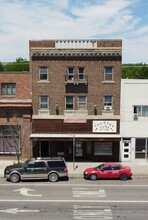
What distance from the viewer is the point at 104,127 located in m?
33.0

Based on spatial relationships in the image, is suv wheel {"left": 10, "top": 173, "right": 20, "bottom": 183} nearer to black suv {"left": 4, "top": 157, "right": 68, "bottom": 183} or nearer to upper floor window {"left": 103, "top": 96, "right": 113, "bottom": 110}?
black suv {"left": 4, "top": 157, "right": 68, "bottom": 183}

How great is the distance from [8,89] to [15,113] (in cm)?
260

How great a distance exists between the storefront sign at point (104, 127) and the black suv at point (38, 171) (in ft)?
26.1

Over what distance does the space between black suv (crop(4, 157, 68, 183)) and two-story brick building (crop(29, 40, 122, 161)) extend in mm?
6690

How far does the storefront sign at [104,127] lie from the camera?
1300 inches

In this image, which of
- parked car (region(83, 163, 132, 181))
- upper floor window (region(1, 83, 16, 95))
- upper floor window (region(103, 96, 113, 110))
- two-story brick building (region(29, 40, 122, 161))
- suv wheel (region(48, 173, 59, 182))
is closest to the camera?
suv wheel (region(48, 173, 59, 182))

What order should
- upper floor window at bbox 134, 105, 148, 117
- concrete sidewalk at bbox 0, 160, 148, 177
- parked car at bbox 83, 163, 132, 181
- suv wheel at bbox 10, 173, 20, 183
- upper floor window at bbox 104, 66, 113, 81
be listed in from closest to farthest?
suv wheel at bbox 10, 173, 20, 183
parked car at bbox 83, 163, 132, 181
concrete sidewalk at bbox 0, 160, 148, 177
upper floor window at bbox 104, 66, 113, 81
upper floor window at bbox 134, 105, 148, 117

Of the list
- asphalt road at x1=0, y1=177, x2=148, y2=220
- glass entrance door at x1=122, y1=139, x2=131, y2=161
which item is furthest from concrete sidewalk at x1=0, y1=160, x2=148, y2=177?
asphalt road at x1=0, y1=177, x2=148, y2=220

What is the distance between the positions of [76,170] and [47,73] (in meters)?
10.1

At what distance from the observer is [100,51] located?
32.7 meters

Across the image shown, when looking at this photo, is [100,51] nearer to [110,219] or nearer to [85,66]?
[85,66]

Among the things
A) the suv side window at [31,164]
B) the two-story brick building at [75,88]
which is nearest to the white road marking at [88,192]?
the suv side window at [31,164]

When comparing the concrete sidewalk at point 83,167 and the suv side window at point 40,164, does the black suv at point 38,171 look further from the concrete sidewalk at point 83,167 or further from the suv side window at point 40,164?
the concrete sidewalk at point 83,167

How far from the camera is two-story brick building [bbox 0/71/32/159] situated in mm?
33188
